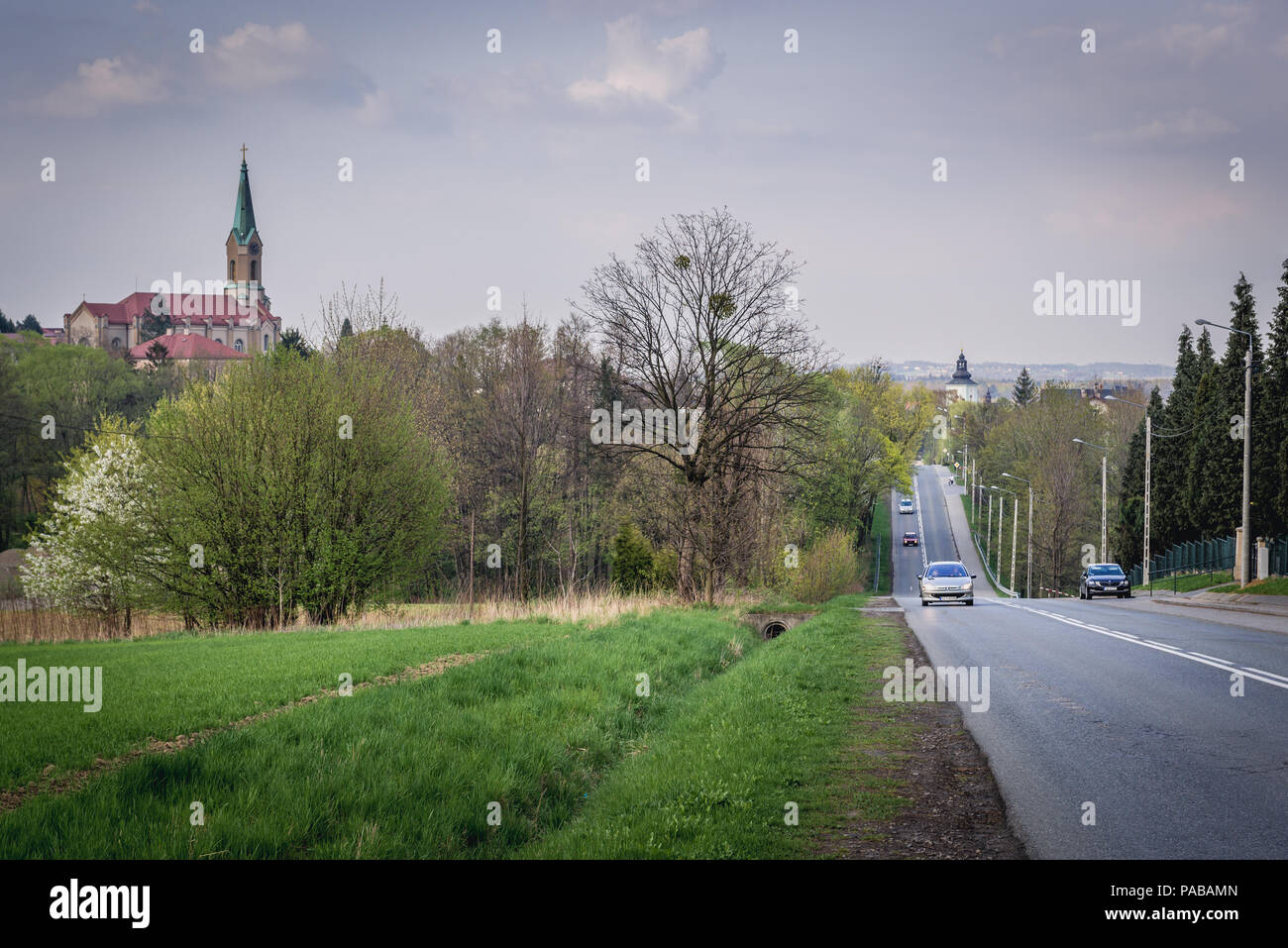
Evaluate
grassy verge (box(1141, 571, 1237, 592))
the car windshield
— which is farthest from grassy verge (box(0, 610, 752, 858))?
grassy verge (box(1141, 571, 1237, 592))

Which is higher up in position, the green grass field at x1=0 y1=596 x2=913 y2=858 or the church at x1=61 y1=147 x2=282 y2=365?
the church at x1=61 y1=147 x2=282 y2=365

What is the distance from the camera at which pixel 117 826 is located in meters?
7.09

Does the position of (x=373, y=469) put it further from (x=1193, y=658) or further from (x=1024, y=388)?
(x=1024, y=388)

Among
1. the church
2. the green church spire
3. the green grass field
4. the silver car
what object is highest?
the green church spire

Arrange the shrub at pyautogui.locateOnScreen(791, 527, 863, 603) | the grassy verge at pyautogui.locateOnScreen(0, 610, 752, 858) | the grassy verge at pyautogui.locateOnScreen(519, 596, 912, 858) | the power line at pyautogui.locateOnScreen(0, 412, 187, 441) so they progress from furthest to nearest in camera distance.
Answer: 1. the shrub at pyautogui.locateOnScreen(791, 527, 863, 603)
2. the power line at pyautogui.locateOnScreen(0, 412, 187, 441)
3. the grassy verge at pyautogui.locateOnScreen(519, 596, 912, 858)
4. the grassy verge at pyautogui.locateOnScreen(0, 610, 752, 858)

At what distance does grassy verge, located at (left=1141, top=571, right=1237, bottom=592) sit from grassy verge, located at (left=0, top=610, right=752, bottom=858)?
37575 mm

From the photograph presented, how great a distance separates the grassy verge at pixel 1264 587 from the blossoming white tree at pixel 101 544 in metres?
37.2

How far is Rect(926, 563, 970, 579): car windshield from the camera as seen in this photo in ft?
125

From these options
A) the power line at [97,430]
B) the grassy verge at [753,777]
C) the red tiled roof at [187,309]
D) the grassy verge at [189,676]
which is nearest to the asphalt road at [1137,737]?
the grassy verge at [753,777]

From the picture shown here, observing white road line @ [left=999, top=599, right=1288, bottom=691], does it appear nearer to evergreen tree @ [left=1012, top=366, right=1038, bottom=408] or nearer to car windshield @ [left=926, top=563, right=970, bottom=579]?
car windshield @ [left=926, top=563, right=970, bottom=579]

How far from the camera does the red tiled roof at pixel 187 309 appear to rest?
158 meters
